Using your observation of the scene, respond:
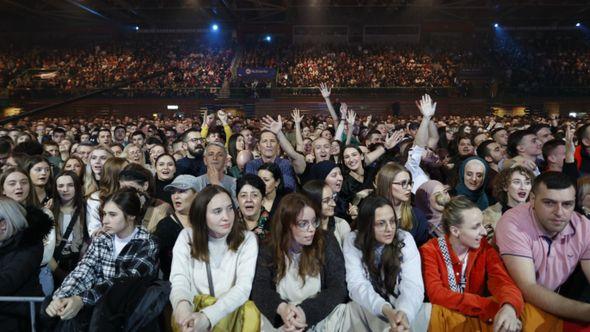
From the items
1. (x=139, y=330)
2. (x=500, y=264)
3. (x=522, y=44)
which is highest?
(x=522, y=44)

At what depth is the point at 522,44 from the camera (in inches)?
1051

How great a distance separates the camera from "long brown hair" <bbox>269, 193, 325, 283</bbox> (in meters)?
3.00

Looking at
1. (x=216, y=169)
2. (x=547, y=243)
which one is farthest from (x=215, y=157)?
(x=547, y=243)

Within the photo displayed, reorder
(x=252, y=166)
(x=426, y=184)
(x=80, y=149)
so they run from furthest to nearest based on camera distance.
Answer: (x=80, y=149) → (x=252, y=166) → (x=426, y=184)

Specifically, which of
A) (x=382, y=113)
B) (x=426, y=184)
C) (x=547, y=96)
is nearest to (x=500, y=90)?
(x=547, y=96)

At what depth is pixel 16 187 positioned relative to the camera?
3951mm

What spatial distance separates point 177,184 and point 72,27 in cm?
2789

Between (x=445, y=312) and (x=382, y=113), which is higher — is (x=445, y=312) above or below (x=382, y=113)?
below

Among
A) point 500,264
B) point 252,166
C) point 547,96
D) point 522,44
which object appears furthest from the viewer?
point 522,44

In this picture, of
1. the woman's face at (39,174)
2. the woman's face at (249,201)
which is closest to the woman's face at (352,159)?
the woman's face at (249,201)

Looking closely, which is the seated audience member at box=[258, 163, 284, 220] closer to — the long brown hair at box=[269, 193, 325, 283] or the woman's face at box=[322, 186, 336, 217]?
the woman's face at box=[322, 186, 336, 217]

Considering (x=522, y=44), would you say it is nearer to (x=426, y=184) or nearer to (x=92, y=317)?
(x=426, y=184)

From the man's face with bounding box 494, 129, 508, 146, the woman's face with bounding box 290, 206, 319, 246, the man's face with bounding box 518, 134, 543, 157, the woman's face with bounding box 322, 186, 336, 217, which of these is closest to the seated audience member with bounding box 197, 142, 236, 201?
the woman's face with bounding box 322, 186, 336, 217

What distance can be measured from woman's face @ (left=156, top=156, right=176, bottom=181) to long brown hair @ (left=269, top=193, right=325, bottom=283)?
2209mm
